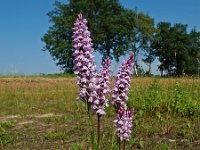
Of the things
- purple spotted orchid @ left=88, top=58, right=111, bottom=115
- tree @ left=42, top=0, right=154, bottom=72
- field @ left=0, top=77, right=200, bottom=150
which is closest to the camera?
purple spotted orchid @ left=88, top=58, right=111, bottom=115

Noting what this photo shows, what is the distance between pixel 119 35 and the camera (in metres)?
76.1

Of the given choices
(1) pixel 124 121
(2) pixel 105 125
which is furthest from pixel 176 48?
(1) pixel 124 121

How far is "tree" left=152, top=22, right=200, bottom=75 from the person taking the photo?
266ft

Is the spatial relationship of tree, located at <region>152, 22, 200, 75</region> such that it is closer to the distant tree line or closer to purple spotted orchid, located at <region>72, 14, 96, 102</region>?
the distant tree line

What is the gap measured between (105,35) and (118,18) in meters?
4.28

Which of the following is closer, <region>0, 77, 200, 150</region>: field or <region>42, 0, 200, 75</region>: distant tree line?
<region>0, 77, 200, 150</region>: field

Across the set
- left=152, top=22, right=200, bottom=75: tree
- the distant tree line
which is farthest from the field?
left=152, top=22, right=200, bottom=75: tree

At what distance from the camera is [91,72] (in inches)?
185

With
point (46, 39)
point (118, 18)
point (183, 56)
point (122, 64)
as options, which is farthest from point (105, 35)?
point (122, 64)

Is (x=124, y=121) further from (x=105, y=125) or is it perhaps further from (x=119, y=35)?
(x=119, y=35)

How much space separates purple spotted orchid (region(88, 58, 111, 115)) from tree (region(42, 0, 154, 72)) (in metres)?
65.8

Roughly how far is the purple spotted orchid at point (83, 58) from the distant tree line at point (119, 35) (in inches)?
2494

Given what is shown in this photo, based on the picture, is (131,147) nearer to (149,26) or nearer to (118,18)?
(118,18)

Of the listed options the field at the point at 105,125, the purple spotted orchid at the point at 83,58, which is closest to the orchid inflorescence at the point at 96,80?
the purple spotted orchid at the point at 83,58
